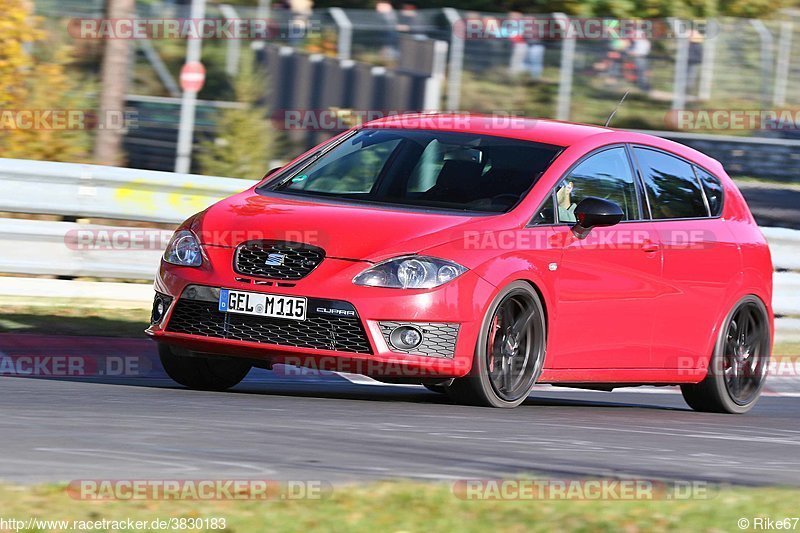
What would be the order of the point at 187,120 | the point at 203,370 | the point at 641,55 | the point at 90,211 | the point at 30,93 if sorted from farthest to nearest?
the point at 641,55 → the point at 187,120 → the point at 30,93 → the point at 90,211 → the point at 203,370

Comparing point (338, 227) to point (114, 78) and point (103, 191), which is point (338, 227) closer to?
point (103, 191)

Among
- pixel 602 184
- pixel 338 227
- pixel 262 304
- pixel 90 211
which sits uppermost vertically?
pixel 602 184

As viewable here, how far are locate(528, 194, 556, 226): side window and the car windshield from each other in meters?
0.13

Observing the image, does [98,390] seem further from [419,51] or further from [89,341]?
[419,51]

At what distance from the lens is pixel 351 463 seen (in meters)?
5.97

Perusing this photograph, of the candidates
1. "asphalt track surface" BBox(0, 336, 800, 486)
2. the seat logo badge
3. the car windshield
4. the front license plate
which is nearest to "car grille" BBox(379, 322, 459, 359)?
"asphalt track surface" BBox(0, 336, 800, 486)

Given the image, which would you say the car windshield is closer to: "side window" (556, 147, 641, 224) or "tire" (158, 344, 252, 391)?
"side window" (556, 147, 641, 224)

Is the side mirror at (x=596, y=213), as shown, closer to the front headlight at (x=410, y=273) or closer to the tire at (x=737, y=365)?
the front headlight at (x=410, y=273)

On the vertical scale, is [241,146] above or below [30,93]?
below

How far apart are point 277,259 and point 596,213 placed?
1826 mm

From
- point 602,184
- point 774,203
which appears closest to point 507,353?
point 602,184

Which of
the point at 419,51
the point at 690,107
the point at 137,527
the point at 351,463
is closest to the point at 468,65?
the point at 419,51

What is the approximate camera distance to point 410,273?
769 centimetres

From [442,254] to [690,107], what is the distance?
47.4ft
